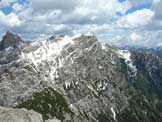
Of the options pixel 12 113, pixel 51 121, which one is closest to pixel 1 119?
pixel 12 113

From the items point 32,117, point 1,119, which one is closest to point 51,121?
point 32,117

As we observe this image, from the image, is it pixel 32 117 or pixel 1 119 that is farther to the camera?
pixel 32 117

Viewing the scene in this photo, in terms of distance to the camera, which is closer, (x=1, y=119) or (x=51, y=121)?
(x=1, y=119)

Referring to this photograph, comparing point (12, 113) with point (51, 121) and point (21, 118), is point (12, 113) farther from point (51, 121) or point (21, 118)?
point (51, 121)

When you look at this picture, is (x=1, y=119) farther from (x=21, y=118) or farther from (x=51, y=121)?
(x=51, y=121)

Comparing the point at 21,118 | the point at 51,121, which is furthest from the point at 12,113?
the point at 51,121
